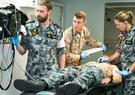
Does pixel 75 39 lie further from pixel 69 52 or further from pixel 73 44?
pixel 69 52

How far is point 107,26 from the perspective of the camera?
5.19 m

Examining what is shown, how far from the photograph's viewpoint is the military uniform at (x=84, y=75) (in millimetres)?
2055

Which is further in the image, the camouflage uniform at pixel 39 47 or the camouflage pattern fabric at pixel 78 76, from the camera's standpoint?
the camouflage uniform at pixel 39 47

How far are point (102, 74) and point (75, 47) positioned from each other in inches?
30.3

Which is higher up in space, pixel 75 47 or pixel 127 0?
pixel 127 0

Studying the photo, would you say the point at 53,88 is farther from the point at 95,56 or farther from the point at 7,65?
the point at 95,56

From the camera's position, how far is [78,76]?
2.21 m

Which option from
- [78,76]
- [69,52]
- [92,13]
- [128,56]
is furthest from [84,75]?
[92,13]

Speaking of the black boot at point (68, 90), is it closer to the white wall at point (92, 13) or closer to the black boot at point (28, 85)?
the black boot at point (28, 85)

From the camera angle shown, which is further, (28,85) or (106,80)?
(106,80)

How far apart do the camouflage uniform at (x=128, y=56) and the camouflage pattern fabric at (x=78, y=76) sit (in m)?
0.44

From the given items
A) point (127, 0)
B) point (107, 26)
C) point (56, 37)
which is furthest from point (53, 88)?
point (107, 26)

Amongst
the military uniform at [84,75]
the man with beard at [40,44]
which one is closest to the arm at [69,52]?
the military uniform at [84,75]

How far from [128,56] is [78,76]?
824mm
